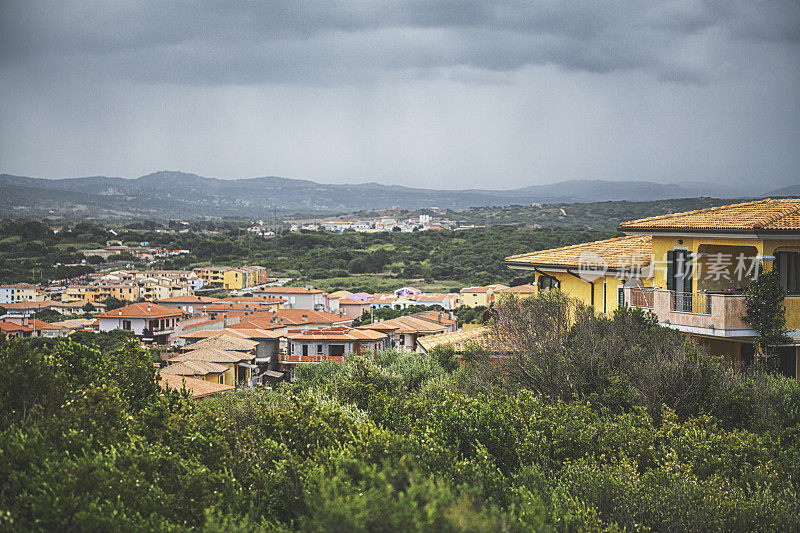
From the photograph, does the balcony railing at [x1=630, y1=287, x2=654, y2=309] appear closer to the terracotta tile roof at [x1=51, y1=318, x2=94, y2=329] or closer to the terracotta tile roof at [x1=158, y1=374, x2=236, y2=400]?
the terracotta tile roof at [x1=158, y1=374, x2=236, y2=400]

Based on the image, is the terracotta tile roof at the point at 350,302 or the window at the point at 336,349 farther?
the terracotta tile roof at the point at 350,302

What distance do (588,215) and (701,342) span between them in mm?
154826

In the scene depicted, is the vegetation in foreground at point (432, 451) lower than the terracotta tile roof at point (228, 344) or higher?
higher

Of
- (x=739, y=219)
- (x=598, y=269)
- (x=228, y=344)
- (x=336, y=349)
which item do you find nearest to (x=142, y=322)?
(x=228, y=344)

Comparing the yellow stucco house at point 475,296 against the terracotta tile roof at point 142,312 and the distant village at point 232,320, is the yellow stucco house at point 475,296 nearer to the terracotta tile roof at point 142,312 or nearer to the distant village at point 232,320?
the distant village at point 232,320

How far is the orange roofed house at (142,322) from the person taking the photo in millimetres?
65688

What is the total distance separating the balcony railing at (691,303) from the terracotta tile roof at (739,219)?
130cm

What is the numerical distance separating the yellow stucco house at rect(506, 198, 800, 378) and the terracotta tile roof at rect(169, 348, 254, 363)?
27.0 metres

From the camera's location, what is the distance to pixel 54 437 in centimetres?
760

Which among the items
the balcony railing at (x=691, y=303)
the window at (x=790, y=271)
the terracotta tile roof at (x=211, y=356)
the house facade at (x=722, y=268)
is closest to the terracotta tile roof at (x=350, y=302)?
the terracotta tile roof at (x=211, y=356)

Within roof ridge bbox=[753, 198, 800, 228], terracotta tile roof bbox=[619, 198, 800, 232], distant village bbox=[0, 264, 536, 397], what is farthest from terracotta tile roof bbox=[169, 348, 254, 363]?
roof ridge bbox=[753, 198, 800, 228]

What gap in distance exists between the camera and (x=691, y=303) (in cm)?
1449

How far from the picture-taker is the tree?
43.4ft

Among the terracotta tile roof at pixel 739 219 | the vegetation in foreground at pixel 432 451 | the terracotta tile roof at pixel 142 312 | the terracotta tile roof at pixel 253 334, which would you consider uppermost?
the terracotta tile roof at pixel 739 219
